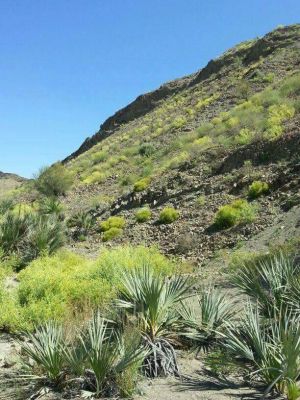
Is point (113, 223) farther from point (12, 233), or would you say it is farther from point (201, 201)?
point (12, 233)

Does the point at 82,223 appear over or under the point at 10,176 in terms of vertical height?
under

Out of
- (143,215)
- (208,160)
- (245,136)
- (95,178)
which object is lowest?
(143,215)

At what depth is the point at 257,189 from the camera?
19.5m

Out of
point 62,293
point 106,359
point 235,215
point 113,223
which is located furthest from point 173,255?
point 106,359

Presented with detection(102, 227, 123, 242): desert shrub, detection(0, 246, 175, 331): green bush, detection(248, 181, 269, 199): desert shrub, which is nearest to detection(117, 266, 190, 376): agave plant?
detection(0, 246, 175, 331): green bush

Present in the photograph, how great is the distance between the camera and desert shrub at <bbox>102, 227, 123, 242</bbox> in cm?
2156

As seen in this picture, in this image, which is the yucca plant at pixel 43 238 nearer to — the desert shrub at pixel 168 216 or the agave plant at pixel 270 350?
the desert shrub at pixel 168 216

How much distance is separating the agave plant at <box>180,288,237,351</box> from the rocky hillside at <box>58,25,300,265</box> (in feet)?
26.9

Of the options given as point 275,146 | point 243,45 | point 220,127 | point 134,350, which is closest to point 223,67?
point 243,45

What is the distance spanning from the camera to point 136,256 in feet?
45.0

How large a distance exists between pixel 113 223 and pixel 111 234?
40.6 inches

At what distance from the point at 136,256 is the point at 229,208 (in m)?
6.09

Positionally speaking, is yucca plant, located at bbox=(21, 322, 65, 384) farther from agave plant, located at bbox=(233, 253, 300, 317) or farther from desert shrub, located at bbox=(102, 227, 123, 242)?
desert shrub, located at bbox=(102, 227, 123, 242)

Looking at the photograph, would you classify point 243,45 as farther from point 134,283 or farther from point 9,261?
point 134,283
